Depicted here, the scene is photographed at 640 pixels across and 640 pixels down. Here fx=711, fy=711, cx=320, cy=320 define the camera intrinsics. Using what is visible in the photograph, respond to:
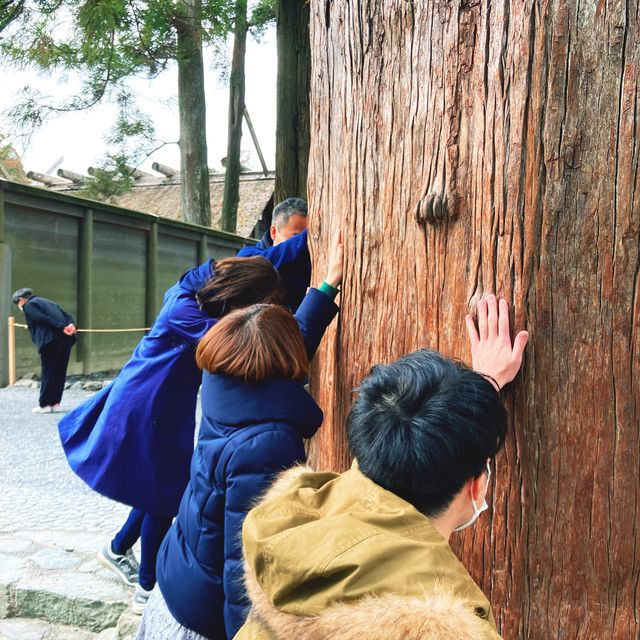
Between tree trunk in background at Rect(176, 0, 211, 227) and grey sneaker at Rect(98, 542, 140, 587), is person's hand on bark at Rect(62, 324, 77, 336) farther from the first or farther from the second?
grey sneaker at Rect(98, 542, 140, 587)

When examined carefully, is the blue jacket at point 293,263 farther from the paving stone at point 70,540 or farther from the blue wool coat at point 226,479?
the paving stone at point 70,540

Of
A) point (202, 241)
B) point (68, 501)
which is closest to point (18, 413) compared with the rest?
point (68, 501)

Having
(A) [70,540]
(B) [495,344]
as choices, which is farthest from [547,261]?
(A) [70,540]

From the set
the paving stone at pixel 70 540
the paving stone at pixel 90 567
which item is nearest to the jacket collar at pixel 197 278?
the paving stone at pixel 90 567

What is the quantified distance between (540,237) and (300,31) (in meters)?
2.98

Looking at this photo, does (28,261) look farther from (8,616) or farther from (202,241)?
(8,616)

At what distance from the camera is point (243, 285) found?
93.4 inches

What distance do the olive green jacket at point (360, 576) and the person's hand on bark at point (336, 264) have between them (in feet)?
3.42

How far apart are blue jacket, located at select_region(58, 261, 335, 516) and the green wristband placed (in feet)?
2.82

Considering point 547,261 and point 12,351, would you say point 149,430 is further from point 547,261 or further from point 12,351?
point 12,351

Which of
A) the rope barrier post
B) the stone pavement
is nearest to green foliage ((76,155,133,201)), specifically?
the rope barrier post

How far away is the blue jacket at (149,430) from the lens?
2.85 metres

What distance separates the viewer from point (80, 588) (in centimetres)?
331

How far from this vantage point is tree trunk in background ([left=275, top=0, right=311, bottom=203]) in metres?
4.08
